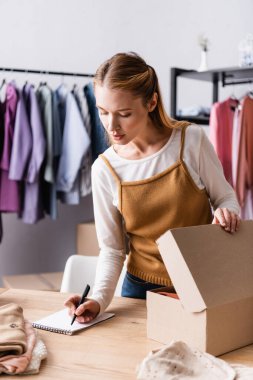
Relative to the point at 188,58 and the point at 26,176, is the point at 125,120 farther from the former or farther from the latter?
the point at 188,58

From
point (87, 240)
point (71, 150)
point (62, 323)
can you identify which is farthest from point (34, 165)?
point (62, 323)

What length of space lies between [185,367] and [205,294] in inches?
6.3

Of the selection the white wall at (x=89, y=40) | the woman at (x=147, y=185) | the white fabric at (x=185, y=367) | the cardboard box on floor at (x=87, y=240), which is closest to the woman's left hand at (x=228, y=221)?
the woman at (x=147, y=185)

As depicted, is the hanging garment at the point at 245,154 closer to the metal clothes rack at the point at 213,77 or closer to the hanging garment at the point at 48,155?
the metal clothes rack at the point at 213,77

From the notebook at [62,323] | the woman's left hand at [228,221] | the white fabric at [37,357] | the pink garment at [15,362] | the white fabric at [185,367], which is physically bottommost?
the notebook at [62,323]

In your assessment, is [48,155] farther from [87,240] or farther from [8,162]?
[87,240]

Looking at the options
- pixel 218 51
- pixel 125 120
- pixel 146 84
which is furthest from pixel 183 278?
pixel 218 51

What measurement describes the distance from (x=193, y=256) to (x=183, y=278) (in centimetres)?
5

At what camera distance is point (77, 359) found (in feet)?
3.66

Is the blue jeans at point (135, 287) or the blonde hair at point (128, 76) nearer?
the blonde hair at point (128, 76)

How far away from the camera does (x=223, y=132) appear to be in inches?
138

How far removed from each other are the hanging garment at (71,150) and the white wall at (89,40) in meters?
0.60

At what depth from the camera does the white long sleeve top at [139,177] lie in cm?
153

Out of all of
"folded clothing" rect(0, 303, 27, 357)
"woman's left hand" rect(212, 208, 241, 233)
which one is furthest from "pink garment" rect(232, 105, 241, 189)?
"folded clothing" rect(0, 303, 27, 357)
